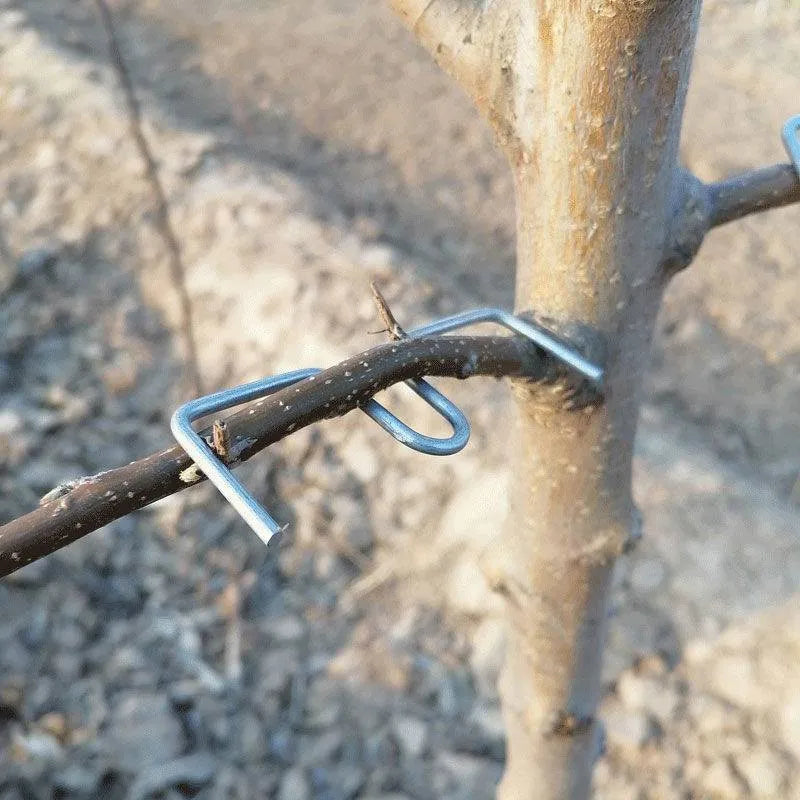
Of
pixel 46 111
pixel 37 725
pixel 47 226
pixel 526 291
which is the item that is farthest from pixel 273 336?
pixel 526 291

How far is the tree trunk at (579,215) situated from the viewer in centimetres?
57

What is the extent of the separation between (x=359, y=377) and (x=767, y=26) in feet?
10.8

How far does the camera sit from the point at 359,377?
1.70 feet

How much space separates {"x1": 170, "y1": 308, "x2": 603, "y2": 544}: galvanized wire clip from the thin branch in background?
1.57 meters

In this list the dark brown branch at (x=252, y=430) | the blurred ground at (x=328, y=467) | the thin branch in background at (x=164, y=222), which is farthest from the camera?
the thin branch in background at (x=164, y=222)

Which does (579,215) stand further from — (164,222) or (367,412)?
(164,222)

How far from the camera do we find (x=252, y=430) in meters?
0.48

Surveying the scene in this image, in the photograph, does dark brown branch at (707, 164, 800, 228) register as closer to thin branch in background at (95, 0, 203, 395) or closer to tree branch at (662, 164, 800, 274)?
tree branch at (662, 164, 800, 274)

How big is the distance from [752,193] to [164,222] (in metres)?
1.92

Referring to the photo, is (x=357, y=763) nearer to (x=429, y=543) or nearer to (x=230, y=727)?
(x=230, y=727)

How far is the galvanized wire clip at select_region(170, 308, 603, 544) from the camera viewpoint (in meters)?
0.45

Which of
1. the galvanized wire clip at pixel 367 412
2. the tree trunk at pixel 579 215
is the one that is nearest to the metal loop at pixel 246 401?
the galvanized wire clip at pixel 367 412

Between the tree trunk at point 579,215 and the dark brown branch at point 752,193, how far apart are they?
4cm

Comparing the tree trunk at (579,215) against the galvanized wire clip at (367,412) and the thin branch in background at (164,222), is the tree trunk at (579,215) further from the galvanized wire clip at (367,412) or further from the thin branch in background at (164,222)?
the thin branch in background at (164,222)
